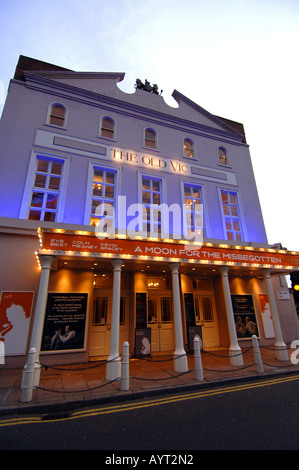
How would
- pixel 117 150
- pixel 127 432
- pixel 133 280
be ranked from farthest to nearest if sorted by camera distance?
pixel 117 150 → pixel 133 280 → pixel 127 432

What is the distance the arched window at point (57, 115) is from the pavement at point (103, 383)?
11509mm

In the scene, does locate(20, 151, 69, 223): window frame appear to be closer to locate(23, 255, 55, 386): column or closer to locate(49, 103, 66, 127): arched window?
locate(49, 103, 66, 127): arched window

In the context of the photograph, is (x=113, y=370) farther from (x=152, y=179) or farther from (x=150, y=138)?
(x=150, y=138)

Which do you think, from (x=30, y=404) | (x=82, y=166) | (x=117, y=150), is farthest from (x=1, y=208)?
(x=30, y=404)

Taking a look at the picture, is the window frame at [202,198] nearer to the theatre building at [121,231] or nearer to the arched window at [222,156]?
the theatre building at [121,231]

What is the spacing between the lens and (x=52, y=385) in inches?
249

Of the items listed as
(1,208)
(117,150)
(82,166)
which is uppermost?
(117,150)

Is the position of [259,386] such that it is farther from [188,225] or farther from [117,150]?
[117,150]

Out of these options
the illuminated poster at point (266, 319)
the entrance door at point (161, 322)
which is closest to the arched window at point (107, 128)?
the entrance door at point (161, 322)

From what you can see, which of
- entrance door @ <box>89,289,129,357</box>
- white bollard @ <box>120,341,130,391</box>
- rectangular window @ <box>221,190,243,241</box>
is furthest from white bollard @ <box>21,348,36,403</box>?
rectangular window @ <box>221,190,243,241</box>

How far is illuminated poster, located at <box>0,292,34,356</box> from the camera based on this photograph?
7.99 m

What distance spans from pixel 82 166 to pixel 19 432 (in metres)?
10.3

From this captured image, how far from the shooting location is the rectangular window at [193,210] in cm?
→ 1263

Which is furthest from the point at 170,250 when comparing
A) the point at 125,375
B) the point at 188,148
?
the point at 188,148
